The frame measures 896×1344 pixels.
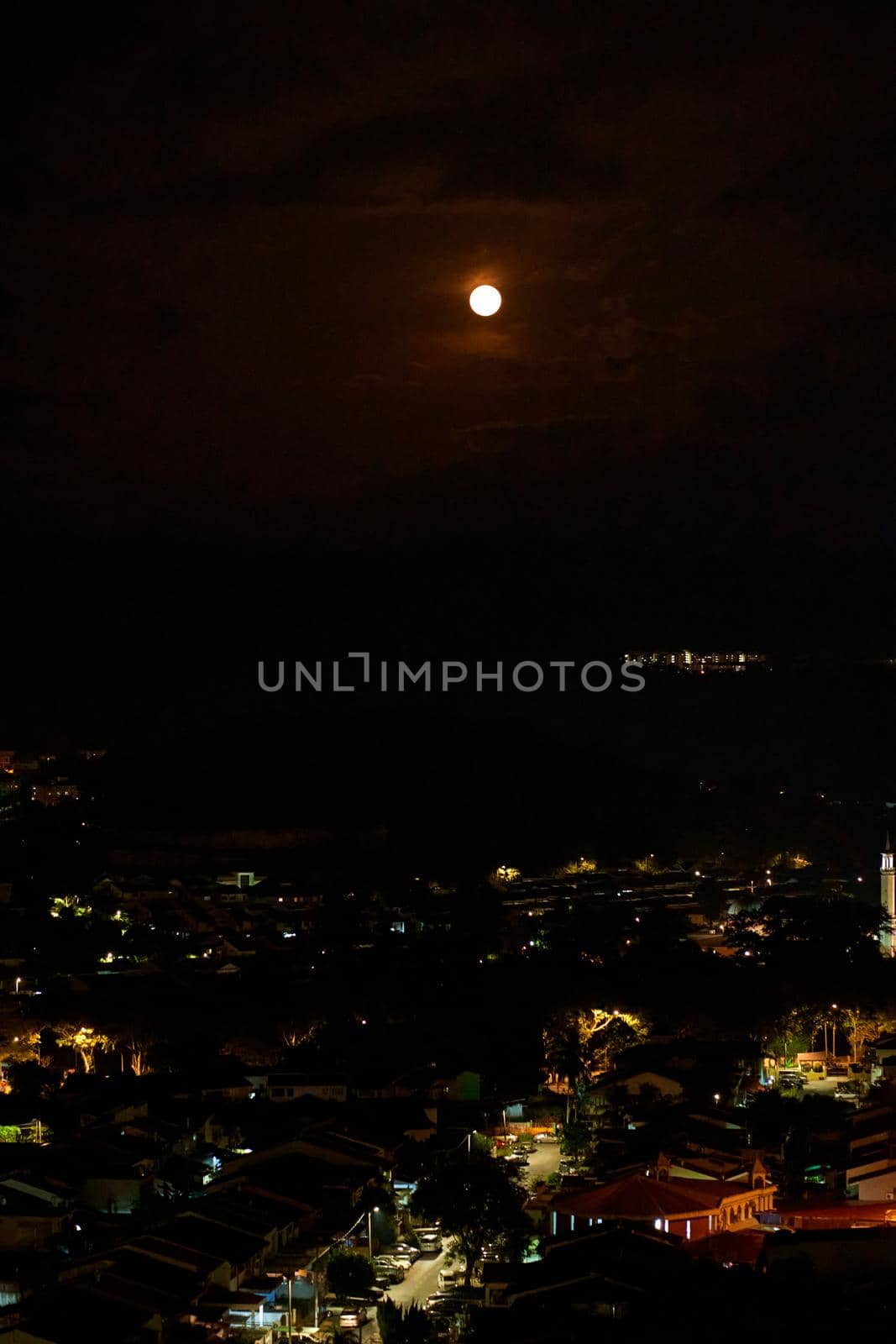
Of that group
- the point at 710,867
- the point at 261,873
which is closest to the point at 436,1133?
the point at 261,873

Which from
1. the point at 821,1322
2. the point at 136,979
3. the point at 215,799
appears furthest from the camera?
the point at 215,799

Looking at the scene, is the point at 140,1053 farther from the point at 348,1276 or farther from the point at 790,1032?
the point at 348,1276

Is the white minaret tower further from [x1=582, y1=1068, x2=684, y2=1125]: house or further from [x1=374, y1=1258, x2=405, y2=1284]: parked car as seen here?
[x1=374, y1=1258, x2=405, y2=1284]: parked car

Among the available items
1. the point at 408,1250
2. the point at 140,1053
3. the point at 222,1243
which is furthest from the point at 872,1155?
the point at 140,1053

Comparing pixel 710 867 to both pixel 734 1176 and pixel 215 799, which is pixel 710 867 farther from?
pixel 734 1176

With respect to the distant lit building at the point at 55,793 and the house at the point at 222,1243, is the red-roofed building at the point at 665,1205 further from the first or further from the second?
the distant lit building at the point at 55,793

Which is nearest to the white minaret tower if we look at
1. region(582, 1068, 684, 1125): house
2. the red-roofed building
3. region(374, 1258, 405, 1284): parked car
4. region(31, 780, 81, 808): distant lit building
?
region(582, 1068, 684, 1125): house

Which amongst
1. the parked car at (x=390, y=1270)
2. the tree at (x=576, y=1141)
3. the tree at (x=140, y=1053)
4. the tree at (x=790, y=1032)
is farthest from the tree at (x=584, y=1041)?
the parked car at (x=390, y=1270)
